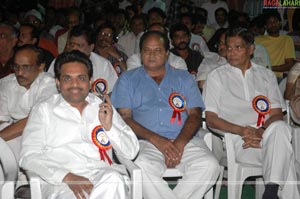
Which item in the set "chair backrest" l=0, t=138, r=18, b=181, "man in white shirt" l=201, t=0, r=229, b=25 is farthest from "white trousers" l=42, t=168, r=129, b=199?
"man in white shirt" l=201, t=0, r=229, b=25

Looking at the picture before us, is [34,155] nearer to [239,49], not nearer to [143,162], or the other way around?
[143,162]

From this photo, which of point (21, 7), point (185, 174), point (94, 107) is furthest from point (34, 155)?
point (21, 7)

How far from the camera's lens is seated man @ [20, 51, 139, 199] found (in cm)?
312

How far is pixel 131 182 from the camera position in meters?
3.25

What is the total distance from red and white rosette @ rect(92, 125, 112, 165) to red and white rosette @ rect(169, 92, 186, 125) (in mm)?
825

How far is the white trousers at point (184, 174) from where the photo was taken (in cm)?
368

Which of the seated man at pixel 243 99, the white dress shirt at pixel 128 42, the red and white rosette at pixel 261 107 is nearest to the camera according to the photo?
the seated man at pixel 243 99

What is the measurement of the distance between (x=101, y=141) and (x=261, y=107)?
1.51m

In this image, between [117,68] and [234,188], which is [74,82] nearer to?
[234,188]

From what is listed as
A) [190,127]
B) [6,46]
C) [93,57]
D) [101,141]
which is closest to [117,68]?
[93,57]

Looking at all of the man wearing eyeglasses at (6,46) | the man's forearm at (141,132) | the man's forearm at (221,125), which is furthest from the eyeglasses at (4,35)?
the man's forearm at (221,125)

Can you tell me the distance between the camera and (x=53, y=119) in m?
3.31

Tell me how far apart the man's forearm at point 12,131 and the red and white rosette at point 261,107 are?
5.83 feet

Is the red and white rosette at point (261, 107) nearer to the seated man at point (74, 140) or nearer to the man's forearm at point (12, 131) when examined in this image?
the seated man at point (74, 140)
